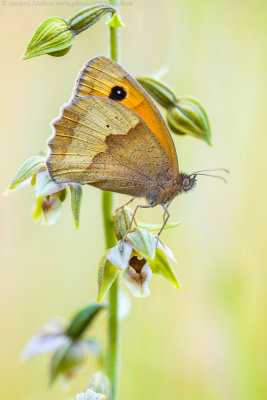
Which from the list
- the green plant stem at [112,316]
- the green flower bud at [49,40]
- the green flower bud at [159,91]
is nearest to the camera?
the green flower bud at [49,40]

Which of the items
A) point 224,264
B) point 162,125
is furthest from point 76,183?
point 224,264

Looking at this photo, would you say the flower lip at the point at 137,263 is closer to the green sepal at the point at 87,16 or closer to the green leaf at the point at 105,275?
the green leaf at the point at 105,275

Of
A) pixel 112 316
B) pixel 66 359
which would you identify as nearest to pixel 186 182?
pixel 112 316

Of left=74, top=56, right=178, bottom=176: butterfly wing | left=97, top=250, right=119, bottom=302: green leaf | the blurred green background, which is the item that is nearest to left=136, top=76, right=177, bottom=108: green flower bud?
left=74, top=56, right=178, bottom=176: butterfly wing

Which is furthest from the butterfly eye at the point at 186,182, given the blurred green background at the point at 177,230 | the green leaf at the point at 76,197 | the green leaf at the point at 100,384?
the blurred green background at the point at 177,230

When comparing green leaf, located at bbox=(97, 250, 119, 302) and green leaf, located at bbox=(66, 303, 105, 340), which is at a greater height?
green leaf, located at bbox=(97, 250, 119, 302)

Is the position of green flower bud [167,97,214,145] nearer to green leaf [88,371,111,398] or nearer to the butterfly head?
the butterfly head
